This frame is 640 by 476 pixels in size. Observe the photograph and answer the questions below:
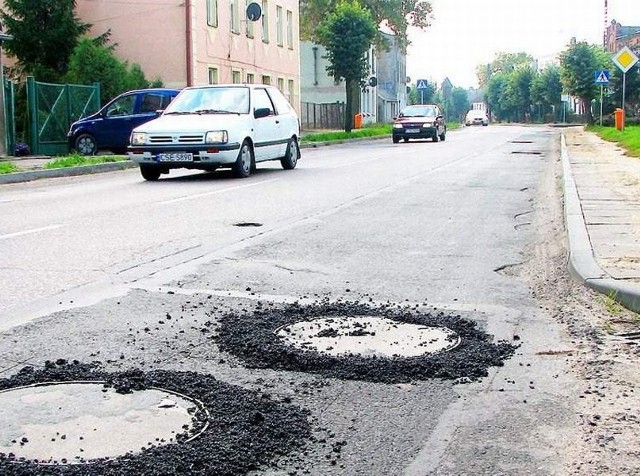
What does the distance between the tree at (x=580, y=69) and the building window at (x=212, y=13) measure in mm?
32534

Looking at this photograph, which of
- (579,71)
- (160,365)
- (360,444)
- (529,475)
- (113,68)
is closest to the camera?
(529,475)

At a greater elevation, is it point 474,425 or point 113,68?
point 113,68

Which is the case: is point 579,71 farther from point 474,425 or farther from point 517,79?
point 474,425

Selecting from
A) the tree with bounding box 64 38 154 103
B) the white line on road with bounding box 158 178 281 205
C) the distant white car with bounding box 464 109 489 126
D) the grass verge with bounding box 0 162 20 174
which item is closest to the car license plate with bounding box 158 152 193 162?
the white line on road with bounding box 158 178 281 205

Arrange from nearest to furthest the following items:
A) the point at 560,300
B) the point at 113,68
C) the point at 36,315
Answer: the point at 36,315
the point at 560,300
the point at 113,68

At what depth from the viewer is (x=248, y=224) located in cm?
1030

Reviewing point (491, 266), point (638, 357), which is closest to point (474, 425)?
point (638, 357)

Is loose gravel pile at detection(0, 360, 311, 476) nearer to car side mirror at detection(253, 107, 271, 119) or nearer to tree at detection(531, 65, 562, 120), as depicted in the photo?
car side mirror at detection(253, 107, 271, 119)

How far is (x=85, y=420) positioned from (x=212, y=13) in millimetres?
38472

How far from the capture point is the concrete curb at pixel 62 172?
18250mm

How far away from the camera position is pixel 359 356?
477 centimetres

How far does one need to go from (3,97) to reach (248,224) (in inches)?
687

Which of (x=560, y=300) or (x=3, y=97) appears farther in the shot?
(x=3, y=97)

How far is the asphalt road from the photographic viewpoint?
12.1 ft
